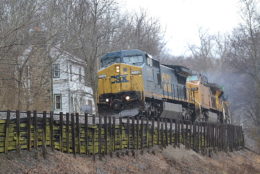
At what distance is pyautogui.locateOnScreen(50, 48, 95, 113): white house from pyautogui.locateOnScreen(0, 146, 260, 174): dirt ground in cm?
878

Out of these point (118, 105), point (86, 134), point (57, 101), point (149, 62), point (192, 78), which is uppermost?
point (149, 62)

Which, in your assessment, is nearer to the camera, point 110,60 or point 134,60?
point 134,60

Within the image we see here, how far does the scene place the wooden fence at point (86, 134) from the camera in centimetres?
953

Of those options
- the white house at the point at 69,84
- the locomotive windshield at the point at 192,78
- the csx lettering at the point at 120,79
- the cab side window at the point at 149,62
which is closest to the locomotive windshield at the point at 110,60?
the csx lettering at the point at 120,79

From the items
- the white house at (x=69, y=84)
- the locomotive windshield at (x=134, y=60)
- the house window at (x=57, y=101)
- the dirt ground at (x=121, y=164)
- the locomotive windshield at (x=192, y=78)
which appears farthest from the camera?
the house window at (x=57, y=101)

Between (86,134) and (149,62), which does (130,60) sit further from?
(86,134)

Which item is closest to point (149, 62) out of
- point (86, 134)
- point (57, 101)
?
point (86, 134)

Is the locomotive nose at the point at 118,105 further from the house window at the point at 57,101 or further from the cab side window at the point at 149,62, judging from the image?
the house window at the point at 57,101

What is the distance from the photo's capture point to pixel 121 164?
1212cm

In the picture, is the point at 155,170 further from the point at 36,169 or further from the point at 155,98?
the point at 155,98

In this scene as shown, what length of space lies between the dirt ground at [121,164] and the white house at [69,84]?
8777mm

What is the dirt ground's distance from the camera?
904 cm

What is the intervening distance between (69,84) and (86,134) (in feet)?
71.2

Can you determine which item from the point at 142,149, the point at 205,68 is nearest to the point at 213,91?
the point at 142,149
